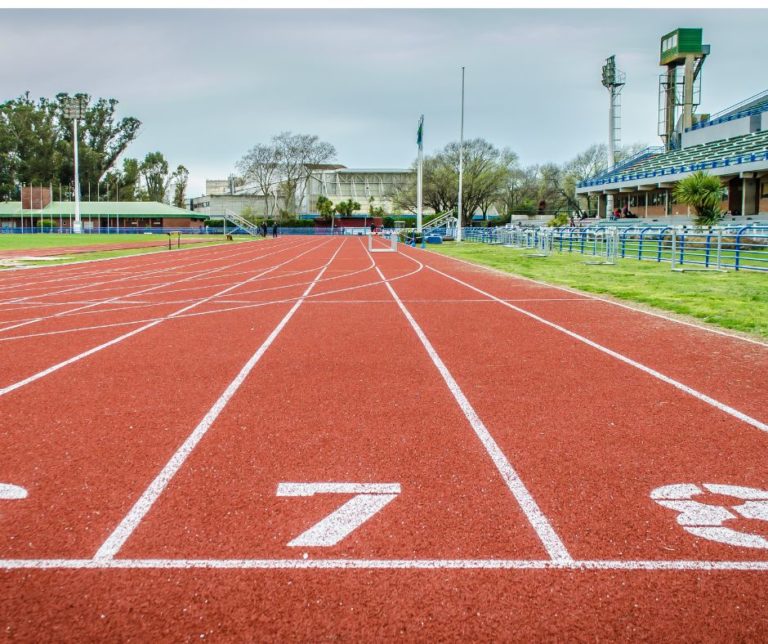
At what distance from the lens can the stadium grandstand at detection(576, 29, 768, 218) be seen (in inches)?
1697

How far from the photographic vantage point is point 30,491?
4.25 meters

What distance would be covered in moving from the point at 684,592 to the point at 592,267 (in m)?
22.1

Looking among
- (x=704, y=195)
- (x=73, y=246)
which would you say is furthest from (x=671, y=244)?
(x=73, y=246)

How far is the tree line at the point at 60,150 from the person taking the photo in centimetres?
10325

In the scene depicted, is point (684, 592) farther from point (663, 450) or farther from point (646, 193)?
point (646, 193)

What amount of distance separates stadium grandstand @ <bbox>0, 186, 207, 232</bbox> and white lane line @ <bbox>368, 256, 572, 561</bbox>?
8595 centimetres

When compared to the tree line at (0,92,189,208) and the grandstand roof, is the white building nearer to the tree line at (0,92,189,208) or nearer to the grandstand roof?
the tree line at (0,92,189,208)

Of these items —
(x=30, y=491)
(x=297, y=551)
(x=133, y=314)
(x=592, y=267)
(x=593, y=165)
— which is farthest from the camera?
(x=593, y=165)

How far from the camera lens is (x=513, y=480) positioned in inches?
176

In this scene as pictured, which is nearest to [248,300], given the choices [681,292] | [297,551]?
[681,292]

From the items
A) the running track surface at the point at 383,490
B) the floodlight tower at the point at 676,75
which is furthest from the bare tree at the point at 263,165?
the running track surface at the point at 383,490

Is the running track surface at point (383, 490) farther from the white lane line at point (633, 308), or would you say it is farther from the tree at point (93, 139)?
the tree at point (93, 139)

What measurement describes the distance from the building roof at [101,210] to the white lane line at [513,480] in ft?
286

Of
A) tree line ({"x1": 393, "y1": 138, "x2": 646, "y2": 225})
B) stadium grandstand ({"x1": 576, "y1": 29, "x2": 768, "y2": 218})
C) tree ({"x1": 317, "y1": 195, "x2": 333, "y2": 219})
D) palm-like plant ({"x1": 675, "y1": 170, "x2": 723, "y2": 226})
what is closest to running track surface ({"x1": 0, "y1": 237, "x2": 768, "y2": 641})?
palm-like plant ({"x1": 675, "y1": 170, "x2": 723, "y2": 226})
